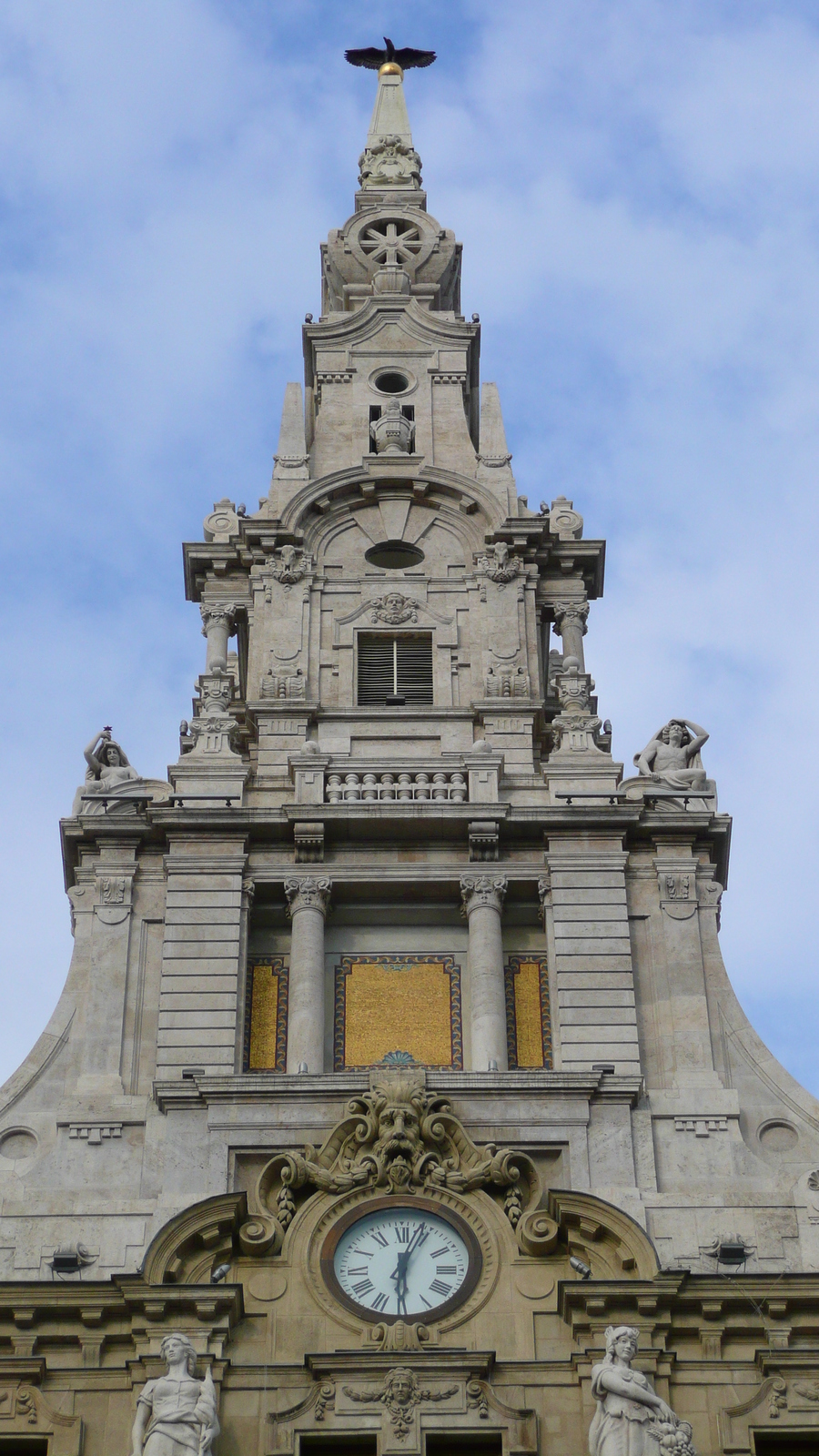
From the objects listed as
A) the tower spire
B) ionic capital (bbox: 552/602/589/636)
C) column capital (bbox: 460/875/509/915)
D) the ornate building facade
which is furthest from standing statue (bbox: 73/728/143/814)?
the tower spire

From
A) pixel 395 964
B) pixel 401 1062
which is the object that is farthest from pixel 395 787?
pixel 401 1062

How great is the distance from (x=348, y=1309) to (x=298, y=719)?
31.5 ft

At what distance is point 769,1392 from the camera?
2705 centimetres

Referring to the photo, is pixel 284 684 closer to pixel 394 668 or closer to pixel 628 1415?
pixel 394 668

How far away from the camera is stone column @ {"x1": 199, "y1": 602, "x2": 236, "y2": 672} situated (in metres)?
36.4

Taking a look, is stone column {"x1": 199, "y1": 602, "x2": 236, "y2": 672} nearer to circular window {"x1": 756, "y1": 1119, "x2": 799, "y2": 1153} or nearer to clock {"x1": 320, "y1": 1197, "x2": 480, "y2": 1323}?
clock {"x1": 320, "y1": 1197, "x2": 480, "y2": 1323}

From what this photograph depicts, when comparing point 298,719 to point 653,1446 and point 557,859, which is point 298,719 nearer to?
point 557,859

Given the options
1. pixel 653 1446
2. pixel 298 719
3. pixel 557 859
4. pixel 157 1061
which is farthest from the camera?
pixel 298 719

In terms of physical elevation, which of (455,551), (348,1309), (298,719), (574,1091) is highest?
(455,551)

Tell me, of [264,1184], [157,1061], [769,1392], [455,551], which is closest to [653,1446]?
[769,1392]

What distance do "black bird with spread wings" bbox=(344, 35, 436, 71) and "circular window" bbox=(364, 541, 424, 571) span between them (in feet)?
53.3

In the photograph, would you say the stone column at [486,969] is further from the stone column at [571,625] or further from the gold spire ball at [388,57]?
the gold spire ball at [388,57]

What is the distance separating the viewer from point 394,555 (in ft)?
123

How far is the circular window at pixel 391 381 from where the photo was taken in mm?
40094
